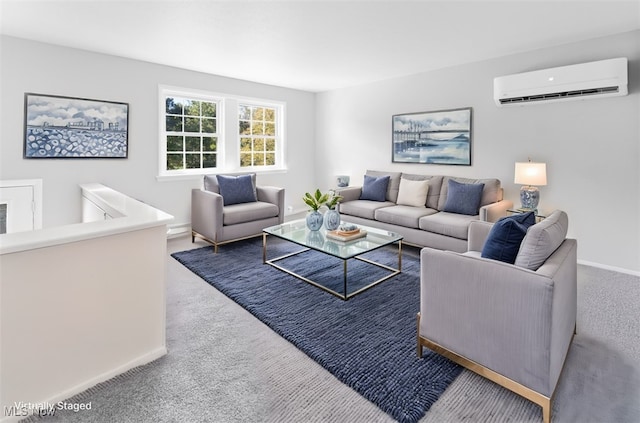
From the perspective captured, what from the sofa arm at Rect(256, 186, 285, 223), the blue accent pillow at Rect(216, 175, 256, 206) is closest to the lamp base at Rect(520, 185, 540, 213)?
the sofa arm at Rect(256, 186, 285, 223)

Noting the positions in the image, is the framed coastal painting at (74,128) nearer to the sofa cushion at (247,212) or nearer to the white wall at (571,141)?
the sofa cushion at (247,212)

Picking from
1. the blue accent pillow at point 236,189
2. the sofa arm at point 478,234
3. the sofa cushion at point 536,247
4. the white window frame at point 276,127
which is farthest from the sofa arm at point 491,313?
the white window frame at point 276,127

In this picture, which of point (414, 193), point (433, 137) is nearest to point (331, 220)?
point (414, 193)

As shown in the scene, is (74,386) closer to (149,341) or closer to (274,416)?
(149,341)

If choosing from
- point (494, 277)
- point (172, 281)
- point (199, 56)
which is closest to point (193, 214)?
point (172, 281)

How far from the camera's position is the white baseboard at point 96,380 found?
→ 5.23 feet

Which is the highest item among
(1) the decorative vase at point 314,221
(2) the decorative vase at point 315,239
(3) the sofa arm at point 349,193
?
(3) the sofa arm at point 349,193

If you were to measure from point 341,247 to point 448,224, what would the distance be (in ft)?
4.55

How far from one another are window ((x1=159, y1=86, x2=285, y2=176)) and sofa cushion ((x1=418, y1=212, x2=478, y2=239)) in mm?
3131

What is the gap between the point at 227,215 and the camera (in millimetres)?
4195

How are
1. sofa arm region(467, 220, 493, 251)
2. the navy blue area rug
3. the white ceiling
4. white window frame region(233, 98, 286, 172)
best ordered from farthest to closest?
1. white window frame region(233, 98, 286, 172)
2. the white ceiling
3. sofa arm region(467, 220, 493, 251)
4. the navy blue area rug

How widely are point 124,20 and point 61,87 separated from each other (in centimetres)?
138

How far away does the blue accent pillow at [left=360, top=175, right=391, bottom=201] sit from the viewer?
502 cm

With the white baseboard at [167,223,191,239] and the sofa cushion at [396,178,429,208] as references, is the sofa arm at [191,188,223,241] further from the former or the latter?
the sofa cushion at [396,178,429,208]
